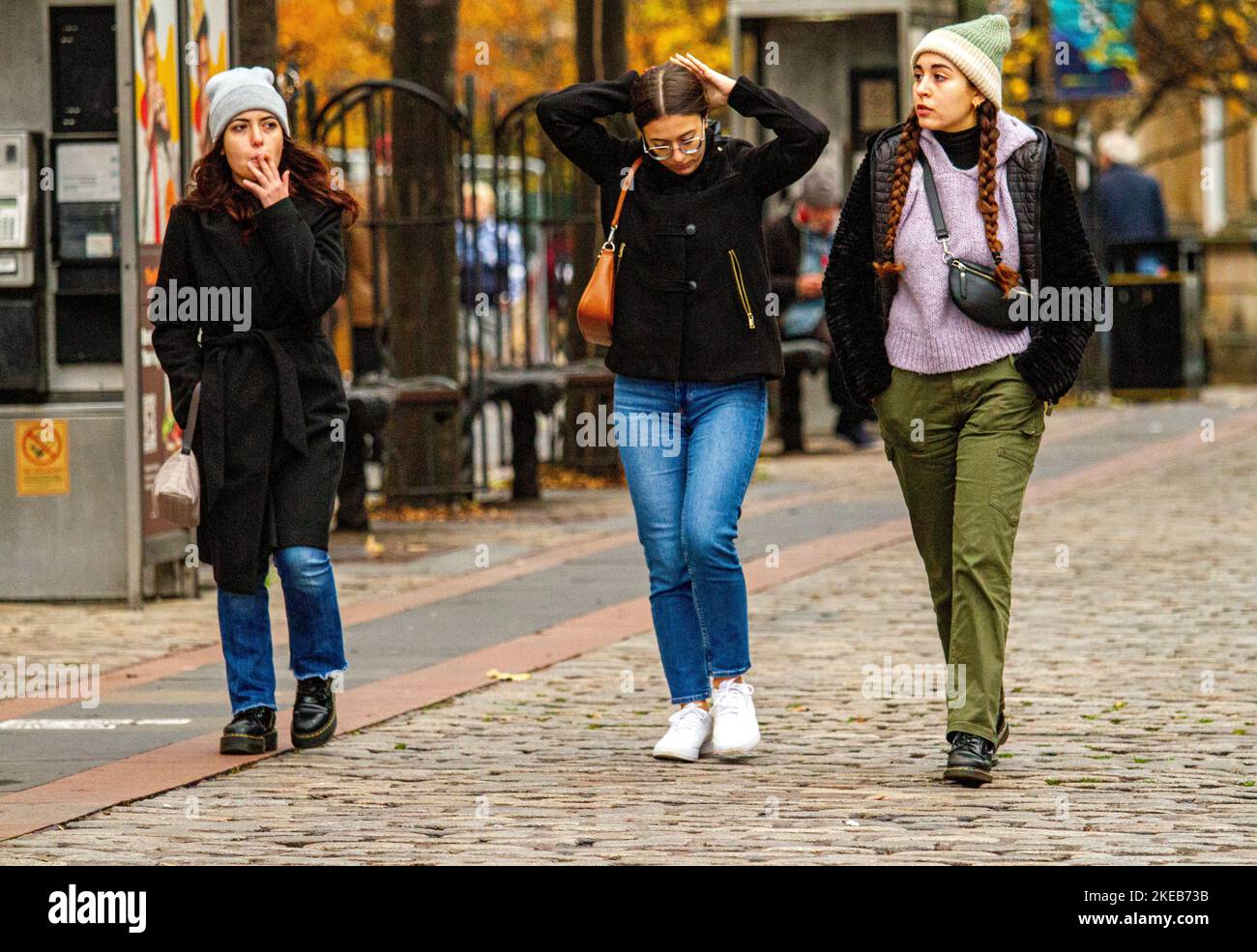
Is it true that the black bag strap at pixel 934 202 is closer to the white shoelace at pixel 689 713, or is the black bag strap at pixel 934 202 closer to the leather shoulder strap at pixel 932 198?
the leather shoulder strap at pixel 932 198

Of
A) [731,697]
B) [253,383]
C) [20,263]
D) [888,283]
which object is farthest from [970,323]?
[20,263]

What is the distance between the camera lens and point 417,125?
14.3 m

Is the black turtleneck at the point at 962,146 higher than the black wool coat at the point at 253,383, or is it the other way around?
the black turtleneck at the point at 962,146

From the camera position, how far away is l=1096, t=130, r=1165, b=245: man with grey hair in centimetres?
2336

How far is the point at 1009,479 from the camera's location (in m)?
6.63

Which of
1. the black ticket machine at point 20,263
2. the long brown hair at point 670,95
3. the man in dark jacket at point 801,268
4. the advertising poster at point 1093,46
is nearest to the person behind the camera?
the long brown hair at point 670,95

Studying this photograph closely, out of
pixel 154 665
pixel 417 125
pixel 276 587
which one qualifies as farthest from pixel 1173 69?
pixel 154 665

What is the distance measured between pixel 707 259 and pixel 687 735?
1292 millimetres

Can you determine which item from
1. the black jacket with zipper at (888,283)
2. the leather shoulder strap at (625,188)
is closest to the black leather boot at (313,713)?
the leather shoulder strap at (625,188)

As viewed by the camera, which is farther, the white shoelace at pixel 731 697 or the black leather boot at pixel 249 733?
the black leather boot at pixel 249 733

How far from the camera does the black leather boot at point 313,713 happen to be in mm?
7320

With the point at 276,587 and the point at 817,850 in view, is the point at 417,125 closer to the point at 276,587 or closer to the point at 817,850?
the point at 276,587

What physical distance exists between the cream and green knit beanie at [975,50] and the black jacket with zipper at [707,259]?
0.49 m
